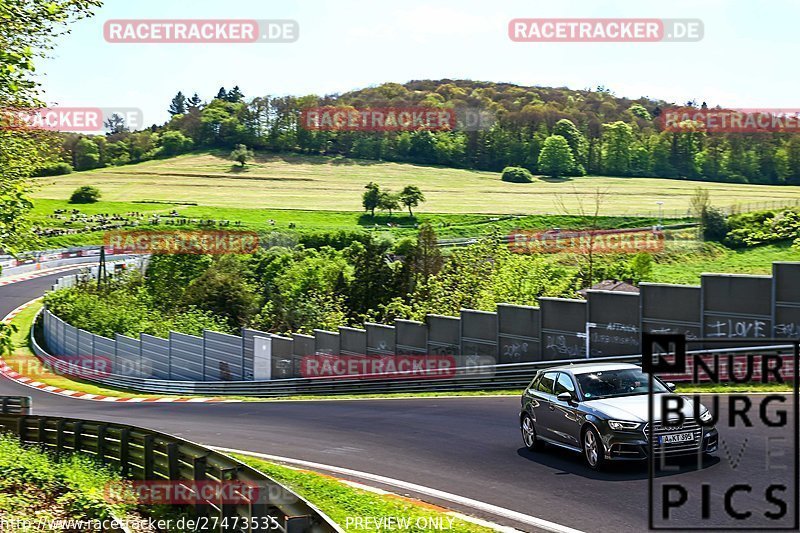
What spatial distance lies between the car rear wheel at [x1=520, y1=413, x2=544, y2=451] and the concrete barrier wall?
353 inches

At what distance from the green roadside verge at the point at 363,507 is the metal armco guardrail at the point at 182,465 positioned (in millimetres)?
1432

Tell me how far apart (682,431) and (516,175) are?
112438mm

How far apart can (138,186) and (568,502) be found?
425ft

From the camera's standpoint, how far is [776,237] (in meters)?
75.1

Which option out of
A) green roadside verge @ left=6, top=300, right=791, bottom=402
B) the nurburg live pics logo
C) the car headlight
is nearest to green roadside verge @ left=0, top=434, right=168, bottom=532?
green roadside verge @ left=6, top=300, right=791, bottom=402

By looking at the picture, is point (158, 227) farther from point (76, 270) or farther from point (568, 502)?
point (568, 502)

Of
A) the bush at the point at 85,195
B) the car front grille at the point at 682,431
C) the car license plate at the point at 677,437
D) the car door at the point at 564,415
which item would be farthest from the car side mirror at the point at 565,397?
the bush at the point at 85,195

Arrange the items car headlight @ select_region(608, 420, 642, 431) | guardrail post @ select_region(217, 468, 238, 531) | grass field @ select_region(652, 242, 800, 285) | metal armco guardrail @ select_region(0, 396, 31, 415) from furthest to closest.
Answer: grass field @ select_region(652, 242, 800, 285) < metal armco guardrail @ select_region(0, 396, 31, 415) < car headlight @ select_region(608, 420, 642, 431) < guardrail post @ select_region(217, 468, 238, 531)

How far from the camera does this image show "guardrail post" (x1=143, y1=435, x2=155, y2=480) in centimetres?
1617

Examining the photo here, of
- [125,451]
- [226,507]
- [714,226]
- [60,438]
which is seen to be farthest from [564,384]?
[714,226]

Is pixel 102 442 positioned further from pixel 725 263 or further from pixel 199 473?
pixel 725 263

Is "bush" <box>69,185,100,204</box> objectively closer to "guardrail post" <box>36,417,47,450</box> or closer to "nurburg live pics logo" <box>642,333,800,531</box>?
"guardrail post" <box>36,417,47,450</box>

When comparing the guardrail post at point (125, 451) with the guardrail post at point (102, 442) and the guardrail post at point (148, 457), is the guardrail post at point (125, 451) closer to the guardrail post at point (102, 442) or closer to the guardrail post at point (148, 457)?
the guardrail post at point (102, 442)

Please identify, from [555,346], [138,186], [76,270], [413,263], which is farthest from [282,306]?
[138,186]
